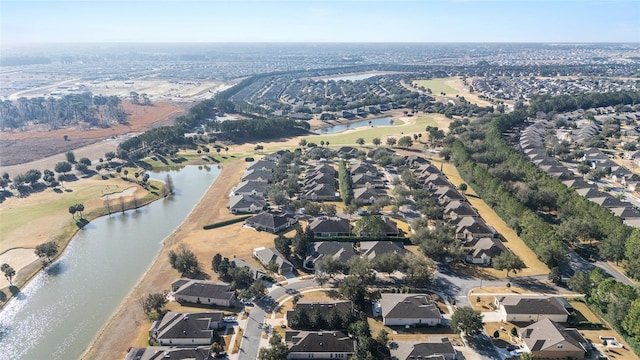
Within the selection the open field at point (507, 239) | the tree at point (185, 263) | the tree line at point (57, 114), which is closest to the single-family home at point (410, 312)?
the open field at point (507, 239)

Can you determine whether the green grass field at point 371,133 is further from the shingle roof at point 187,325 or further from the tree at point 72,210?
the shingle roof at point 187,325

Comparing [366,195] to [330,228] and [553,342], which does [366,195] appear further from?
[553,342]

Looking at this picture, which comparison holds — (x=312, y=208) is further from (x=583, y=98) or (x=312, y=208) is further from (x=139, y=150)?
(x=583, y=98)

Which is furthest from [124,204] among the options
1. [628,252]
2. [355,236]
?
[628,252]

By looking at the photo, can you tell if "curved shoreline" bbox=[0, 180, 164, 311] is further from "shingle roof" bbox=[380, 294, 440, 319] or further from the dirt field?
"shingle roof" bbox=[380, 294, 440, 319]

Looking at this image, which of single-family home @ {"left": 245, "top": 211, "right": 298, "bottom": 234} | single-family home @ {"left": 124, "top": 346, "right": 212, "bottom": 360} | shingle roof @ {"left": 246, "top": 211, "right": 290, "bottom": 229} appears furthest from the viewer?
shingle roof @ {"left": 246, "top": 211, "right": 290, "bottom": 229}

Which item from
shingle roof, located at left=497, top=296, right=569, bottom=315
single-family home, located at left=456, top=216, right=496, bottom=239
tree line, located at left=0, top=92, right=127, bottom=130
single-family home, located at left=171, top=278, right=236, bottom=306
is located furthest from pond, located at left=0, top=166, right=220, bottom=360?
tree line, located at left=0, top=92, right=127, bottom=130
